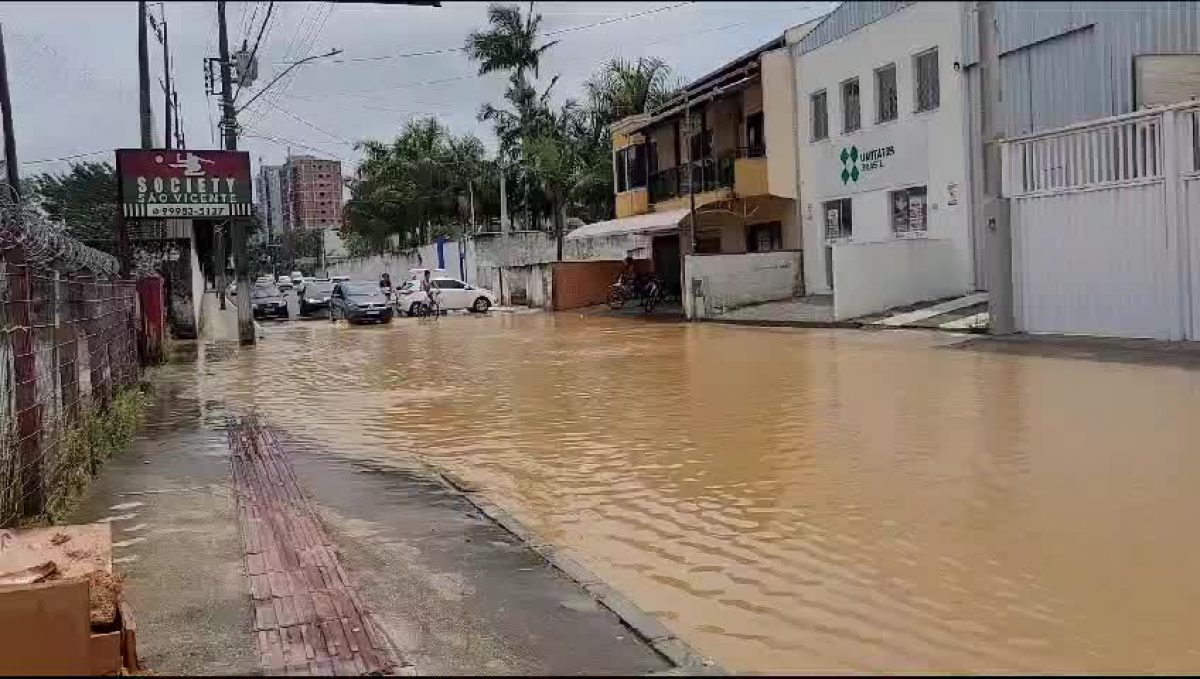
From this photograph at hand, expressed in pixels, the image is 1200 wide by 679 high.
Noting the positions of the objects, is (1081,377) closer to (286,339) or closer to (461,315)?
(286,339)

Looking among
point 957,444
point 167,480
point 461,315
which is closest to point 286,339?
point 461,315

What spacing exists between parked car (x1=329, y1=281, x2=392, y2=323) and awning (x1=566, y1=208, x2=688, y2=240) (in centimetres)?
746

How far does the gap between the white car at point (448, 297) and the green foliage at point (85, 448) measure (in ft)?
86.6

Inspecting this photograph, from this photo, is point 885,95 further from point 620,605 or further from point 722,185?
point 620,605

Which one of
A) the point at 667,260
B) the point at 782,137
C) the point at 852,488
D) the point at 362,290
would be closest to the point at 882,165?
the point at 782,137

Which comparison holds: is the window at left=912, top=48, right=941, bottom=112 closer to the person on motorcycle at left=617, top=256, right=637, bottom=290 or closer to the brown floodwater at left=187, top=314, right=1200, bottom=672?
the brown floodwater at left=187, top=314, right=1200, bottom=672

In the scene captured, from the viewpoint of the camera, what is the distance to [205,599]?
18.4ft

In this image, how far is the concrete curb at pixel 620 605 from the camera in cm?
450

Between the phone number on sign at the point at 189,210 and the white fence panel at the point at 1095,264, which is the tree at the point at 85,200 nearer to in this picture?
the phone number on sign at the point at 189,210

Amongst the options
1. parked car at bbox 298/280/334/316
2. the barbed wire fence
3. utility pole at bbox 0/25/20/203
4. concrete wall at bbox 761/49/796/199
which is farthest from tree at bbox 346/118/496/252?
the barbed wire fence

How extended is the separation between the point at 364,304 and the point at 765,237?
43.5 ft

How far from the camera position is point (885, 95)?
26719 mm

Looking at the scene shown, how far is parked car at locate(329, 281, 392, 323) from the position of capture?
115ft

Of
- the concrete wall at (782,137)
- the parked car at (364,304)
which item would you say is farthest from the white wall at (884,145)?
the parked car at (364,304)
